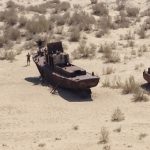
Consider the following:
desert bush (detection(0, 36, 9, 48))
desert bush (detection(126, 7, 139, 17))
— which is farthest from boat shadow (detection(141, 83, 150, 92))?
desert bush (detection(126, 7, 139, 17))

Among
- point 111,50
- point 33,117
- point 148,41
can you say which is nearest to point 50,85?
point 33,117

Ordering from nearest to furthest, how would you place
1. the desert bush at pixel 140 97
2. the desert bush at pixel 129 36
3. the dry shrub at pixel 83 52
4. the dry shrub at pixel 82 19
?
the desert bush at pixel 140 97
the dry shrub at pixel 83 52
the desert bush at pixel 129 36
the dry shrub at pixel 82 19

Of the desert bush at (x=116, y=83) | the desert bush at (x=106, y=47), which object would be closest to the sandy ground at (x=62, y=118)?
the desert bush at (x=116, y=83)

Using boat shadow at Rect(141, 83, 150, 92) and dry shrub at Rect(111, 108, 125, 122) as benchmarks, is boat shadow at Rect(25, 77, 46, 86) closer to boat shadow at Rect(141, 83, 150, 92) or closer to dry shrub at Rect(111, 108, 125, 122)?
boat shadow at Rect(141, 83, 150, 92)

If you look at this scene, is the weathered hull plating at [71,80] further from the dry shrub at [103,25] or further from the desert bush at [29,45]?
the dry shrub at [103,25]

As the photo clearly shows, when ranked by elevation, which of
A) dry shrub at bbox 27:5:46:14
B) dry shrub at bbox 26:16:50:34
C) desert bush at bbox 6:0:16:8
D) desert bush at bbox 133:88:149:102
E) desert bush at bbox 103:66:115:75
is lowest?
desert bush at bbox 133:88:149:102

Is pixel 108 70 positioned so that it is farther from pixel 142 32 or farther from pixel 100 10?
pixel 100 10
